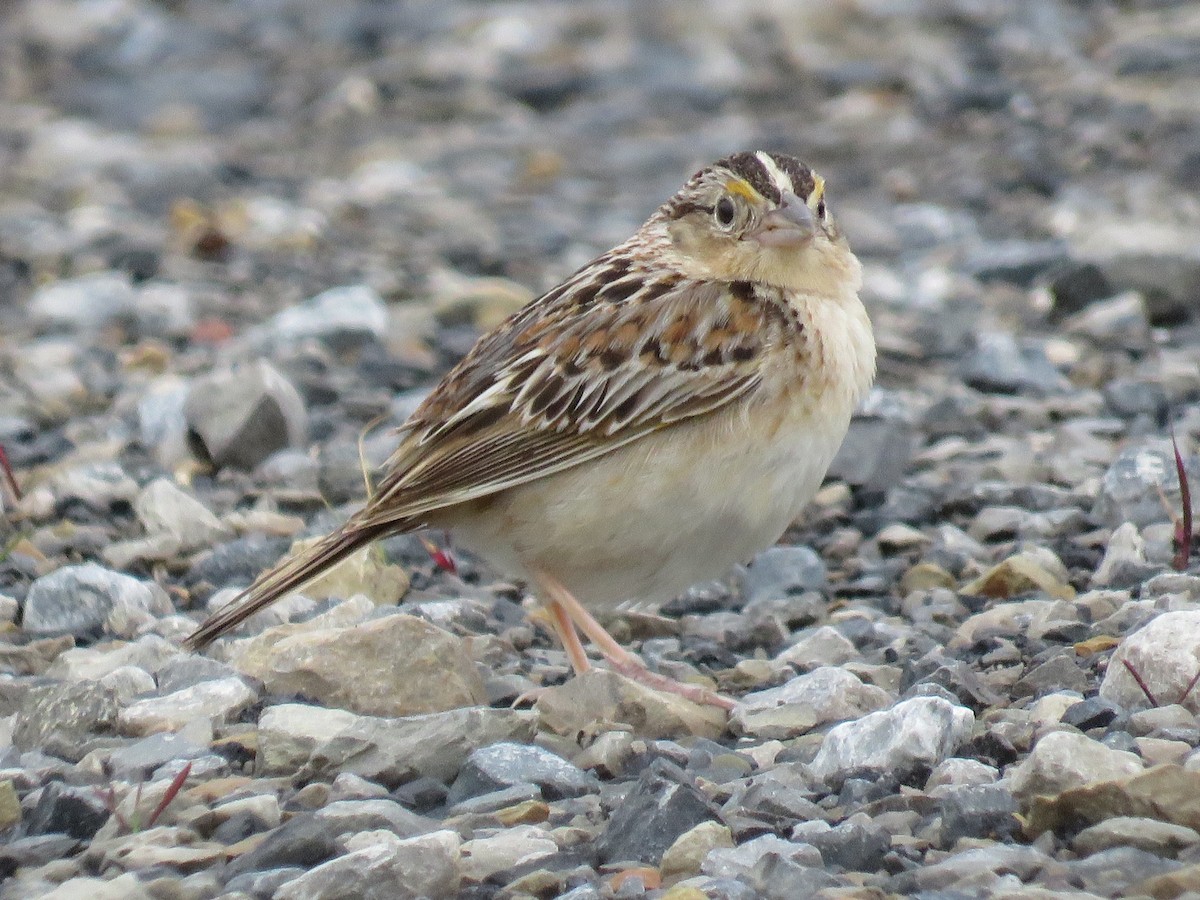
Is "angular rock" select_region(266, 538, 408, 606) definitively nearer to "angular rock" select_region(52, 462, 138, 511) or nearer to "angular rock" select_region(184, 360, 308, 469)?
"angular rock" select_region(52, 462, 138, 511)

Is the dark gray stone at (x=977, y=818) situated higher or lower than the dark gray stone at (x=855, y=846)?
lower

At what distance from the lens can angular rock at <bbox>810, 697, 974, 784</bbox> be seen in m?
4.36

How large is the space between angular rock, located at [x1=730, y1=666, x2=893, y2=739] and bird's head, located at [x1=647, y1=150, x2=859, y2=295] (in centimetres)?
122

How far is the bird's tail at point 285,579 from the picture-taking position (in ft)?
17.3

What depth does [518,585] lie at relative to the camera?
6625mm

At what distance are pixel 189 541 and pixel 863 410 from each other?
267 centimetres

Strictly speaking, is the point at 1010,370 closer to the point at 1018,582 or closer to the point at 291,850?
the point at 1018,582

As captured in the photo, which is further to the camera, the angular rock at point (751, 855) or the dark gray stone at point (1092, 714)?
the dark gray stone at point (1092, 714)

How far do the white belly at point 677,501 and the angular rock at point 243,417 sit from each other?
2251mm

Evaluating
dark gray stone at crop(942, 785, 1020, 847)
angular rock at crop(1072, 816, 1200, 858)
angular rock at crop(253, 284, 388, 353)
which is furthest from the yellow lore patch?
angular rock at crop(253, 284, 388, 353)

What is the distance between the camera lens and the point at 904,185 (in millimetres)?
12391

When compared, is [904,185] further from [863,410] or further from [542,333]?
[542,333]

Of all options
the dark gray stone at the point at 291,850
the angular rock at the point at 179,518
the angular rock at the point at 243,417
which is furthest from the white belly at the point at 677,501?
the angular rock at the point at 243,417

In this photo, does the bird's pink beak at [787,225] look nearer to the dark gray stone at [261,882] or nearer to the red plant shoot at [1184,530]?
the red plant shoot at [1184,530]
